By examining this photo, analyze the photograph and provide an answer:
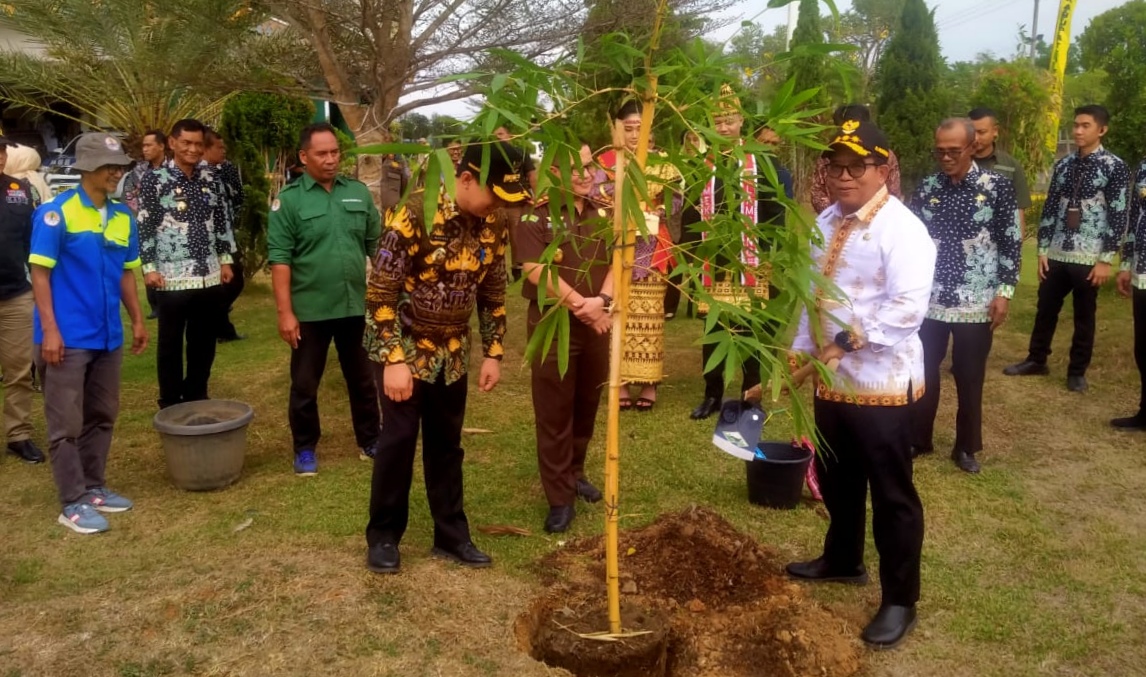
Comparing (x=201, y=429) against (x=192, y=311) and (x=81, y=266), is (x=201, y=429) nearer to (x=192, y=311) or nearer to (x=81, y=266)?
(x=81, y=266)

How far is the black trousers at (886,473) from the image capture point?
3.16 meters

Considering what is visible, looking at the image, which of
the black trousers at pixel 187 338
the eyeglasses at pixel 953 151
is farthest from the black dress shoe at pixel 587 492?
the black trousers at pixel 187 338

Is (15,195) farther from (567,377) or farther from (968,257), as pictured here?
(968,257)

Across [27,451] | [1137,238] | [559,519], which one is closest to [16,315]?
[27,451]

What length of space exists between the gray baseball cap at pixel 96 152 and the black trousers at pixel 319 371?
126 centimetres

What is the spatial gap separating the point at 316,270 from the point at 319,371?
598 mm

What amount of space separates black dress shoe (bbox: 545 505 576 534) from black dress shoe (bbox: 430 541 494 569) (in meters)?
0.43

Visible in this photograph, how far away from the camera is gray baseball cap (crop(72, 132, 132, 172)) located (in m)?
4.13

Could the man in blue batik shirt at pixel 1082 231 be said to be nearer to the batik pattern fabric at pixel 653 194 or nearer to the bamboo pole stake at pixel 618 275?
the batik pattern fabric at pixel 653 194

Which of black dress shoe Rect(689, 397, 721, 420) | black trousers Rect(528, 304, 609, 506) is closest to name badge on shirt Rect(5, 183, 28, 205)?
black trousers Rect(528, 304, 609, 506)

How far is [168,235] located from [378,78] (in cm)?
171

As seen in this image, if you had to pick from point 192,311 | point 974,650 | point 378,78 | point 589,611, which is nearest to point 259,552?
point 589,611

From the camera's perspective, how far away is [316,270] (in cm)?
480

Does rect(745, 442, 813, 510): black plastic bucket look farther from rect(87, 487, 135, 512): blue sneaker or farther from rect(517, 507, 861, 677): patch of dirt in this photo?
rect(87, 487, 135, 512): blue sneaker
